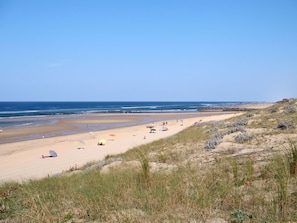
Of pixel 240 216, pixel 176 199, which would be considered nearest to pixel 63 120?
pixel 176 199

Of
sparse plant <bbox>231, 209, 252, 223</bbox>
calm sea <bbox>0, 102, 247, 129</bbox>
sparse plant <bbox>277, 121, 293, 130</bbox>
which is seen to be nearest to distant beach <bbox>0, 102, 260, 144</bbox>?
calm sea <bbox>0, 102, 247, 129</bbox>

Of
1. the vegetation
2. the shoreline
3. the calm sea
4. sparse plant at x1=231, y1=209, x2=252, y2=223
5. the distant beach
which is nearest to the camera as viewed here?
sparse plant at x1=231, y1=209, x2=252, y2=223

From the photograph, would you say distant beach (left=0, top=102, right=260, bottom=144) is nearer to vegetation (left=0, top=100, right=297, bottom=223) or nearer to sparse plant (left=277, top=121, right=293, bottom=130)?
sparse plant (left=277, top=121, right=293, bottom=130)

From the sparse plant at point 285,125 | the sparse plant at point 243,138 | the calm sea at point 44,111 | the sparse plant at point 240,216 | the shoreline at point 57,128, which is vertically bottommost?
the shoreline at point 57,128

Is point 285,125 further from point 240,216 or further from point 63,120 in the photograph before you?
point 63,120

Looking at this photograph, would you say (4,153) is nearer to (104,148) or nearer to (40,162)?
(40,162)

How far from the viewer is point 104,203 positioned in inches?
168

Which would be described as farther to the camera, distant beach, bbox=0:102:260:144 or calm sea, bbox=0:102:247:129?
calm sea, bbox=0:102:247:129

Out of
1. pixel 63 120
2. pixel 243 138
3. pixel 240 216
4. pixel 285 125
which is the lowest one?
pixel 63 120

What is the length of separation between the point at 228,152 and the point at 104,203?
544 centimetres

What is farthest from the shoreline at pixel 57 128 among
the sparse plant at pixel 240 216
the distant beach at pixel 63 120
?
the sparse plant at pixel 240 216

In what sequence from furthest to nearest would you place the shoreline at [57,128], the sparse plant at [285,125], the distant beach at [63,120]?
the distant beach at [63,120] → the shoreline at [57,128] → the sparse plant at [285,125]

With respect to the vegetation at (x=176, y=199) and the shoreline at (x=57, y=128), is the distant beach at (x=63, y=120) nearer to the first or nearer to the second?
the shoreline at (x=57, y=128)

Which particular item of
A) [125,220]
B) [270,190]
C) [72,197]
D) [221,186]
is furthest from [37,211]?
[270,190]
